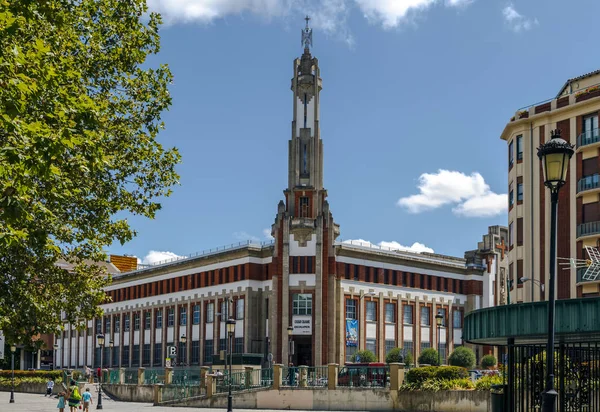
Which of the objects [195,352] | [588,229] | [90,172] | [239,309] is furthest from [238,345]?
[90,172]

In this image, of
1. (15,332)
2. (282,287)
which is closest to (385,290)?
(282,287)

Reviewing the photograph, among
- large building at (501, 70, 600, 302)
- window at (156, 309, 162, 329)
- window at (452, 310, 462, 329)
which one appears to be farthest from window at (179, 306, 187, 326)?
large building at (501, 70, 600, 302)

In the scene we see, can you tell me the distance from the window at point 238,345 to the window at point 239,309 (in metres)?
2.08

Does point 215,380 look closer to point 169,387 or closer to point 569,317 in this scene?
point 169,387

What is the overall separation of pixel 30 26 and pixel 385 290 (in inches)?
2615

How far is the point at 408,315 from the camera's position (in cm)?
8762

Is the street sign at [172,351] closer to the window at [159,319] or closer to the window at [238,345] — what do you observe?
the window at [159,319]

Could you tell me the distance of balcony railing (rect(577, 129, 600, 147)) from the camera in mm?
60062

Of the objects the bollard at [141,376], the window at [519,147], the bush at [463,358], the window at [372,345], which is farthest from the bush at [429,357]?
the bollard at [141,376]

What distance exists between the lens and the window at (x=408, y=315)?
87312 millimetres

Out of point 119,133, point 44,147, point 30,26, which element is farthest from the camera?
point 119,133

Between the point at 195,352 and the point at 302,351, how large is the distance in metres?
12.4

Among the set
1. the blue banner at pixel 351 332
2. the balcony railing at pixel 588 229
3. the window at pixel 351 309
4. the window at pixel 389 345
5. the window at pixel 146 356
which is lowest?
the window at pixel 146 356

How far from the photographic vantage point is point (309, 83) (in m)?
85.7
